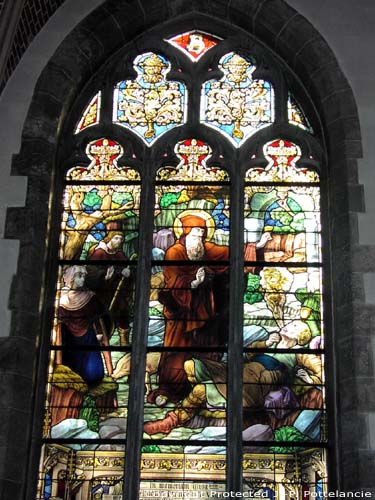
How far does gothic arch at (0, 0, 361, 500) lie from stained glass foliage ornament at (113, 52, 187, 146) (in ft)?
0.98

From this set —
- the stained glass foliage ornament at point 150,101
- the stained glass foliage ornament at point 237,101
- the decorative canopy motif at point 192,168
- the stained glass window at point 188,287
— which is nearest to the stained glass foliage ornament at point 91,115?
the stained glass window at point 188,287

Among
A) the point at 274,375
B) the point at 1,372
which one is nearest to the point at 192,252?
the point at 274,375

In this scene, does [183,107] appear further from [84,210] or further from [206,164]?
[84,210]

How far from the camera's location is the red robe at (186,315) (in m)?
8.75

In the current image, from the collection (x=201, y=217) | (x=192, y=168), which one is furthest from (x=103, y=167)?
(x=201, y=217)

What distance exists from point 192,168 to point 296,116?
103 centimetres

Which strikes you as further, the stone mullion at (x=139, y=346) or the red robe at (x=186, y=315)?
the red robe at (x=186, y=315)

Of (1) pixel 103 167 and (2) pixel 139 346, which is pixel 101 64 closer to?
(1) pixel 103 167

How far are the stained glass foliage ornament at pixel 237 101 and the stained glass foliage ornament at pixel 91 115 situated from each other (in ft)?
2.93

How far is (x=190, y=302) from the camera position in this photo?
9.02 meters

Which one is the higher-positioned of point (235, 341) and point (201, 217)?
point (201, 217)

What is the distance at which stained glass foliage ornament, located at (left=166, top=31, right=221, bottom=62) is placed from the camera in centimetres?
1016

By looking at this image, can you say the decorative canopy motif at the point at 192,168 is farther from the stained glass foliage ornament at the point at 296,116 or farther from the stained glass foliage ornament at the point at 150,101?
the stained glass foliage ornament at the point at 296,116

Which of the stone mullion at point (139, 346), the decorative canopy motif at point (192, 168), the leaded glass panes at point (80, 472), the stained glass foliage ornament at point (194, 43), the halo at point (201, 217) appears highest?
the stained glass foliage ornament at point (194, 43)
